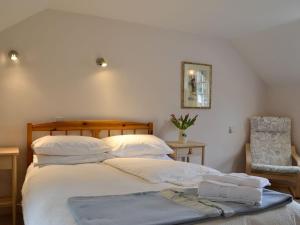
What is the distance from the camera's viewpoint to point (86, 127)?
3.54m

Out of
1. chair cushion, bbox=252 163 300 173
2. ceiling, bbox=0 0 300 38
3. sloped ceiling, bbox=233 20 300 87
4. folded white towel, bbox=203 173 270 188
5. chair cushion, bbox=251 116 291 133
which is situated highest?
ceiling, bbox=0 0 300 38

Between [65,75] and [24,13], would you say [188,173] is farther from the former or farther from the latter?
[24,13]

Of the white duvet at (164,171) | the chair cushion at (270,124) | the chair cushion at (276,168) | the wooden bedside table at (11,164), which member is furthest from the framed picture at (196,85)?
the wooden bedside table at (11,164)

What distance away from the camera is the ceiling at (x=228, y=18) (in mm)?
3080

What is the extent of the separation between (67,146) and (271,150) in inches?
123

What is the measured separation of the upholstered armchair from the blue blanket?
235cm

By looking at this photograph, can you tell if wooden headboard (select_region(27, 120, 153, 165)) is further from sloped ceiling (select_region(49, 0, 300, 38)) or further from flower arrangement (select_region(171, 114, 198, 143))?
sloped ceiling (select_region(49, 0, 300, 38))

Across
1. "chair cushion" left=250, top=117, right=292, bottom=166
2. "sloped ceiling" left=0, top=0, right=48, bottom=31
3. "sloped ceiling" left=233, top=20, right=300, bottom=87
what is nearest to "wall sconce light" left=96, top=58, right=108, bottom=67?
"sloped ceiling" left=0, top=0, right=48, bottom=31

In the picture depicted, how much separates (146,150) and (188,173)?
93 cm

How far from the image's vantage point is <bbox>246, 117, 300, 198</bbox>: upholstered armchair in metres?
4.23

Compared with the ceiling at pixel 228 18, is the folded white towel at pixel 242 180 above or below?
below

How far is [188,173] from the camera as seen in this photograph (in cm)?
254

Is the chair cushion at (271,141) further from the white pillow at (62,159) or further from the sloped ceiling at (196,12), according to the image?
the white pillow at (62,159)

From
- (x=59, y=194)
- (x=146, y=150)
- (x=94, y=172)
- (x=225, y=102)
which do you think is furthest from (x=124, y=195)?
(x=225, y=102)
